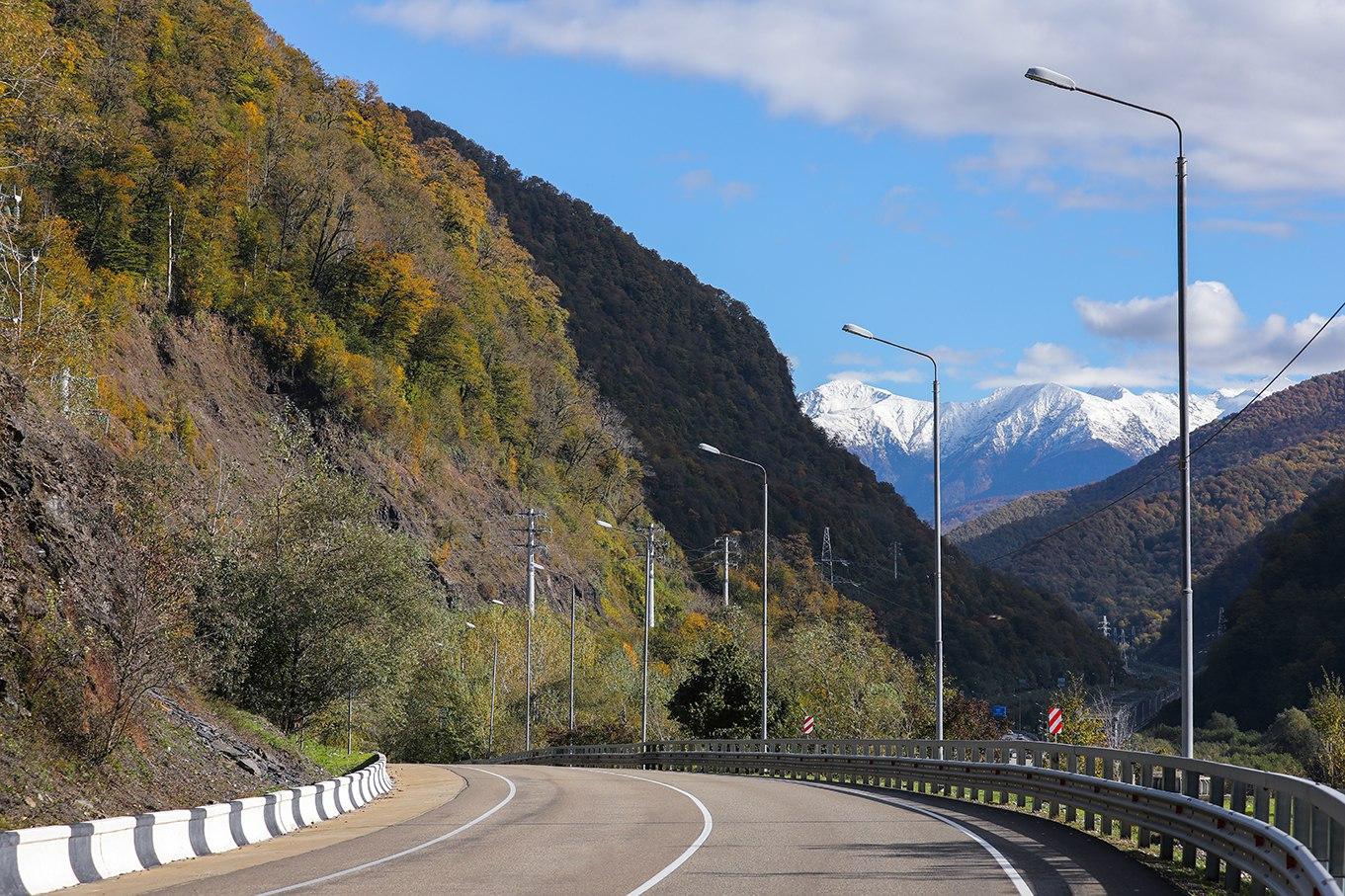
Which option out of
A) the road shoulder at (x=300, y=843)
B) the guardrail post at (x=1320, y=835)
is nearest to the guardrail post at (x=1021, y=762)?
the road shoulder at (x=300, y=843)

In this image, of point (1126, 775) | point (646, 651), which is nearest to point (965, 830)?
point (1126, 775)

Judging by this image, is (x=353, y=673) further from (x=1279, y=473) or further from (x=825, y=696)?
(x=1279, y=473)

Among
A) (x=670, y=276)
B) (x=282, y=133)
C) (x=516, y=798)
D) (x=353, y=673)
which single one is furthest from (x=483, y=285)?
(x=516, y=798)

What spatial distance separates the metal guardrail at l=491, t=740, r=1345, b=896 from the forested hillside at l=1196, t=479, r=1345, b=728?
5877 centimetres

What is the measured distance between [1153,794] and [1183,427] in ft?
20.1

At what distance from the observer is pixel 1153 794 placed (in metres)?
16.7

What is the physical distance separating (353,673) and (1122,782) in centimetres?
2642

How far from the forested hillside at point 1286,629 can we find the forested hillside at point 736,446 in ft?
142

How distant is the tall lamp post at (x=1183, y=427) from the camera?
732 inches

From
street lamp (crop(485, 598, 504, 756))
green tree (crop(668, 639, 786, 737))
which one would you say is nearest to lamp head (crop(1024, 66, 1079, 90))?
green tree (crop(668, 639, 786, 737))

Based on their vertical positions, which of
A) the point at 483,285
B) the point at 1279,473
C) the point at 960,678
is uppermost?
the point at 483,285

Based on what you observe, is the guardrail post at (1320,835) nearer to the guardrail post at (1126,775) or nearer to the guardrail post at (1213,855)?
the guardrail post at (1213,855)

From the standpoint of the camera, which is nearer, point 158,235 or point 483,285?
point 158,235

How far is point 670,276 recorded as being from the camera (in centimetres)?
19288
